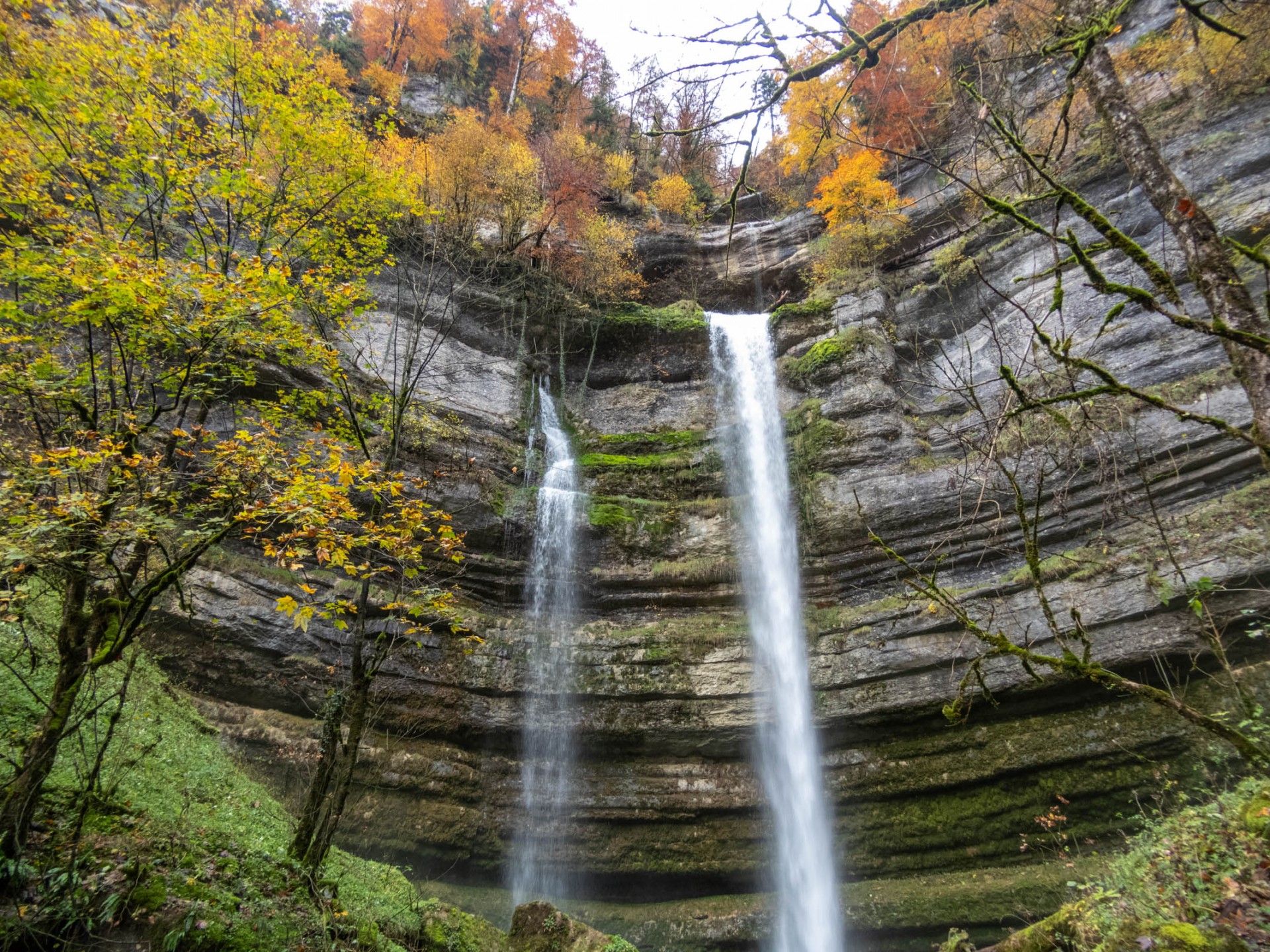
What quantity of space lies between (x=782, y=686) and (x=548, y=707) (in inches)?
182

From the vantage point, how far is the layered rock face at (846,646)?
31.8 ft

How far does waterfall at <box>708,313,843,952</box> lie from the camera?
10.4m

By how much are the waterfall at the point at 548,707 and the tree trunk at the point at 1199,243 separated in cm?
1084

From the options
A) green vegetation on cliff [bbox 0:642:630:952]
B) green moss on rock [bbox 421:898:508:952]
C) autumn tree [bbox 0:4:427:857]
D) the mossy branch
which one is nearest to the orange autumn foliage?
autumn tree [bbox 0:4:427:857]

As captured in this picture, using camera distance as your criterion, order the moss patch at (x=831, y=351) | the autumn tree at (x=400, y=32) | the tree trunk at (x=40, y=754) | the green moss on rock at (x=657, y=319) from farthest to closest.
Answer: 1. the autumn tree at (x=400, y=32)
2. the green moss on rock at (x=657, y=319)
3. the moss patch at (x=831, y=351)
4. the tree trunk at (x=40, y=754)

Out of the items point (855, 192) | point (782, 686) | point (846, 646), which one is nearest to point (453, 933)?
point (782, 686)

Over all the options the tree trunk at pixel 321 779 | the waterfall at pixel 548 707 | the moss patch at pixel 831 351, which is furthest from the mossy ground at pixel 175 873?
the moss patch at pixel 831 351

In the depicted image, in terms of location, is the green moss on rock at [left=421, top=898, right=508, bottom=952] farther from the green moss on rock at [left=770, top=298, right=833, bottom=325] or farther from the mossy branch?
the green moss on rock at [left=770, top=298, right=833, bottom=325]

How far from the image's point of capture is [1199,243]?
3.80 m

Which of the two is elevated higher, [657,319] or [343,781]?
[657,319]

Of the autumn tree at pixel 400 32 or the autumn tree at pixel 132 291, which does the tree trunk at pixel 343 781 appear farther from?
the autumn tree at pixel 400 32

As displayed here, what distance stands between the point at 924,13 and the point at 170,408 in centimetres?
637

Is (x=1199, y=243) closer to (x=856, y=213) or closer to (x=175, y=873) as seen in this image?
(x=175, y=873)

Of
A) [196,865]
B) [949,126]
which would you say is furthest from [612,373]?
[196,865]
